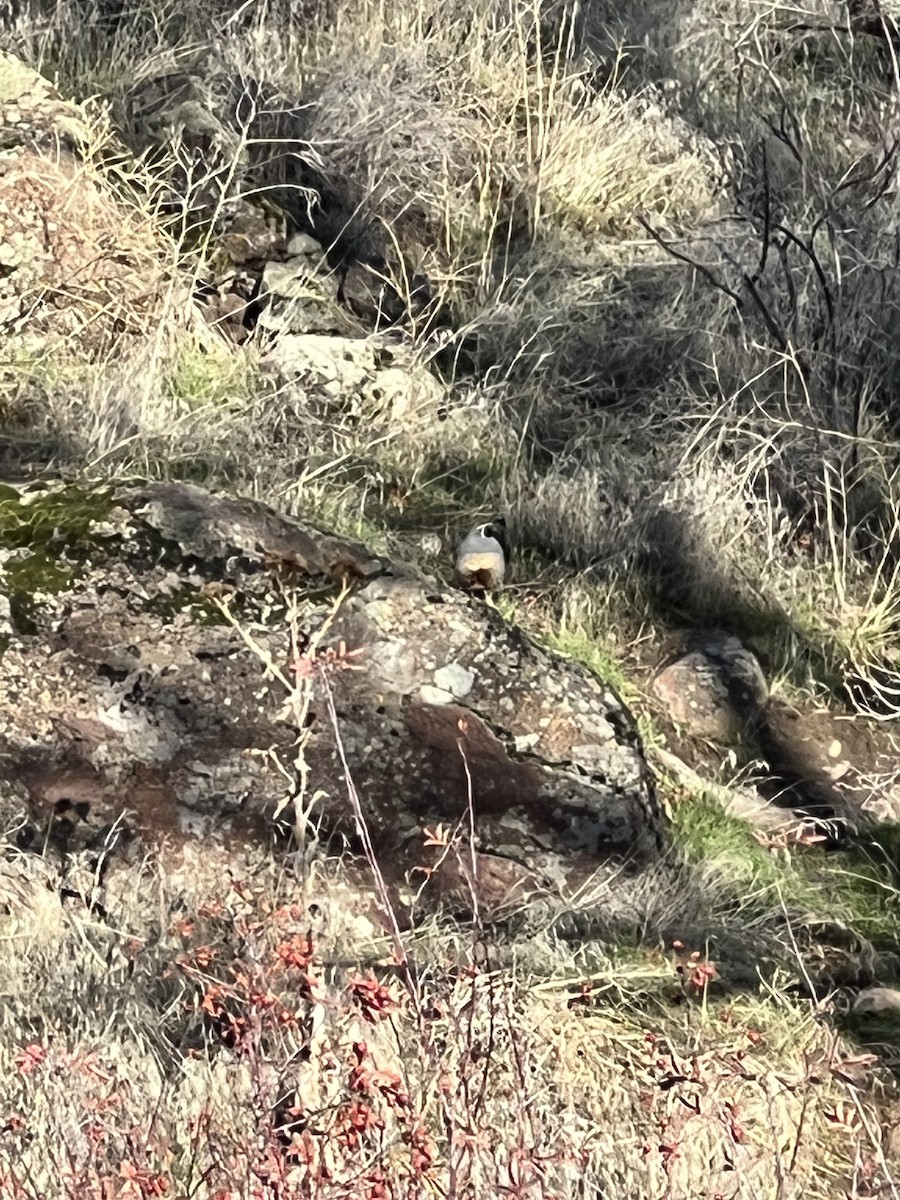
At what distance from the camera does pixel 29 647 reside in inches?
125

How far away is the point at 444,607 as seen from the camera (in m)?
3.40

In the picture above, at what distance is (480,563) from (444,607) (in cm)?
93

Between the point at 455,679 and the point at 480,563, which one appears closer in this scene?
the point at 455,679

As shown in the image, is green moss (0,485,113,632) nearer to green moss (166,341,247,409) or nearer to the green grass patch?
green moss (166,341,247,409)

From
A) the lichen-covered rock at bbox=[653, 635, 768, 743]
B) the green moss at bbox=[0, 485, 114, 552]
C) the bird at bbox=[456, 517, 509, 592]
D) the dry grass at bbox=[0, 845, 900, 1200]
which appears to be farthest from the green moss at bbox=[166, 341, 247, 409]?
the dry grass at bbox=[0, 845, 900, 1200]

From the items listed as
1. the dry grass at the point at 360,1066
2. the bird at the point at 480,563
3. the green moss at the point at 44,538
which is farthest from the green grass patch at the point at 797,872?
the green moss at the point at 44,538

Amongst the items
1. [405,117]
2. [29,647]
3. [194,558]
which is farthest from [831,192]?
[29,647]

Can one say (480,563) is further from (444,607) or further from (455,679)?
(455,679)

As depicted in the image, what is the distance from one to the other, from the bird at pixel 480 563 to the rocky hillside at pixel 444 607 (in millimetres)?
26

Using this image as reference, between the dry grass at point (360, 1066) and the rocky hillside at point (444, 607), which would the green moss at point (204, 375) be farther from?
the dry grass at point (360, 1066)

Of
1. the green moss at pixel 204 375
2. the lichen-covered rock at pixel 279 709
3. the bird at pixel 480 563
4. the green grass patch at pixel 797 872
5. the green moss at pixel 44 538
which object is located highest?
the green moss at pixel 44 538

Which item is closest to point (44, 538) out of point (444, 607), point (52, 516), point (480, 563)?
point (52, 516)

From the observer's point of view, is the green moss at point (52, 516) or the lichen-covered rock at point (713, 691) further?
the lichen-covered rock at point (713, 691)

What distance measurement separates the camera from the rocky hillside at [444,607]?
2408 mm
